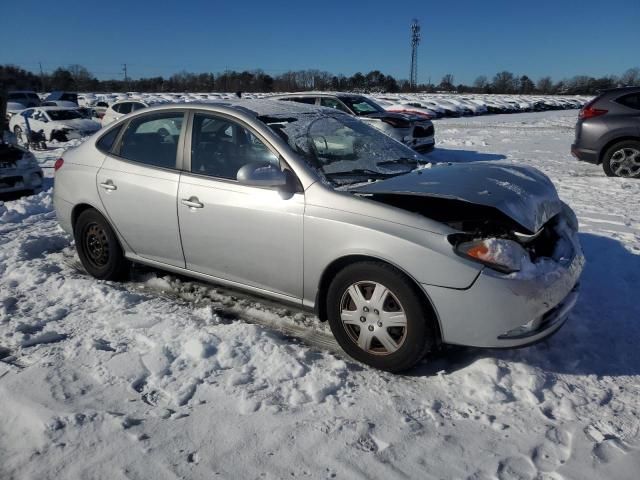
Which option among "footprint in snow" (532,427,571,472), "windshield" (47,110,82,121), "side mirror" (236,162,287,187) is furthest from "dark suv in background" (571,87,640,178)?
"windshield" (47,110,82,121)

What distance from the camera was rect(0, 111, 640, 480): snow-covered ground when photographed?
7.85 ft

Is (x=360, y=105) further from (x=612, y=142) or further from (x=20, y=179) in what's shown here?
(x=20, y=179)

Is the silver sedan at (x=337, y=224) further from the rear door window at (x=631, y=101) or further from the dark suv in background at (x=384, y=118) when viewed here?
the dark suv in background at (x=384, y=118)

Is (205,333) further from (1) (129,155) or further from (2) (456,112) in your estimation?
(2) (456,112)

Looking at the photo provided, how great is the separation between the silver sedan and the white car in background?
1538 cm

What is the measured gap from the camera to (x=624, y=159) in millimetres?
9344

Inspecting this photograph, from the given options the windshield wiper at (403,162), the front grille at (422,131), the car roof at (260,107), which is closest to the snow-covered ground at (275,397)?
the windshield wiper at (403,162)

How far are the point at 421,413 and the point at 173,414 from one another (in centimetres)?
132

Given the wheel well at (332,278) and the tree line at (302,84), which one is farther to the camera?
the tree line at (302,84)

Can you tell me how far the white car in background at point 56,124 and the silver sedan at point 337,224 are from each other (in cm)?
1538

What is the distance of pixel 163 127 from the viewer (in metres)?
4.19

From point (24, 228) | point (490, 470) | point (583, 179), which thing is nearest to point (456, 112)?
point (583, 179)

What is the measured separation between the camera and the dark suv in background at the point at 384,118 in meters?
11.9

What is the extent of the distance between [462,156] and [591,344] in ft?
33.1
